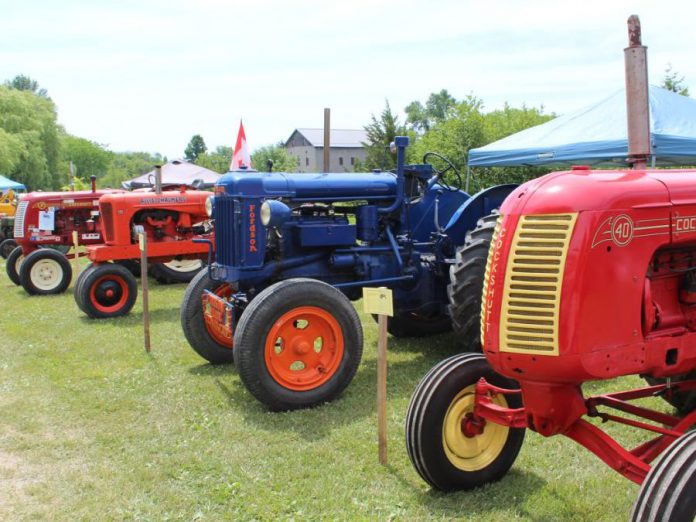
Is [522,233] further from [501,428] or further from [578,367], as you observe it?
[501,428]

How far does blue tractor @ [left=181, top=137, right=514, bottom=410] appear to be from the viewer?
478cm

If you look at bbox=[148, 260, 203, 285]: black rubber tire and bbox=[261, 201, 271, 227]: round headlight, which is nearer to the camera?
bbox=[261, 201, 271, 227]: round headlight

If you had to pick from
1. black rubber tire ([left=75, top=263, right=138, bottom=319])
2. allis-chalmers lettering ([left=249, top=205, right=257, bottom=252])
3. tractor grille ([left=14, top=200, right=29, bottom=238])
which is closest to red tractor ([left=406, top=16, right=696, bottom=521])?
allis-chalmers lettering ([left=249, top=205, right=257, bottom=252])

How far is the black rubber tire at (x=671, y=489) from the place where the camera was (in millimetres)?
2266

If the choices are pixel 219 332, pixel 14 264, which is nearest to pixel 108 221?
pixel 14 264

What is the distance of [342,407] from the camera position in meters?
4.81

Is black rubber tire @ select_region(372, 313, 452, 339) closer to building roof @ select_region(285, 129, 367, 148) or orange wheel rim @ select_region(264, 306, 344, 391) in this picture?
orange wheel rim @ select_region(264, 306, 344, 391)

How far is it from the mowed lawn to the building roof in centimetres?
5847

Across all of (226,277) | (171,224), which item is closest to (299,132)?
(171,224)

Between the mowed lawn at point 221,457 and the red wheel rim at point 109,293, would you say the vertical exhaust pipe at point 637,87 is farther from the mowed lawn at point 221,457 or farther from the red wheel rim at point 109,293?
the red wheel rim at point 109,293

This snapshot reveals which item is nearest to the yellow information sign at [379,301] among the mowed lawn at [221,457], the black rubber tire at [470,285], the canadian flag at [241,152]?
the mowed lawn at [221,457]

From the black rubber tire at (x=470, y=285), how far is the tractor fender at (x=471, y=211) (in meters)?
0.75

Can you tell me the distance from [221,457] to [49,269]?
7.75 m

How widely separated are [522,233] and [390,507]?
154 cm
